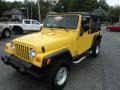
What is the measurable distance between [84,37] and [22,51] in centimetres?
240

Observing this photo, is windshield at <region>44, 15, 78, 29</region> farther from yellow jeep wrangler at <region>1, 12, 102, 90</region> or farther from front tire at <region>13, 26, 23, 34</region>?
front tire at <region>13, 26, 23, 34</region>

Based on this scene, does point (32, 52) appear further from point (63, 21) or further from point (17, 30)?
point (17, 30)

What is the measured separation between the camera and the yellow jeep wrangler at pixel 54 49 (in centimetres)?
485

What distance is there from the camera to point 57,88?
5141 mm

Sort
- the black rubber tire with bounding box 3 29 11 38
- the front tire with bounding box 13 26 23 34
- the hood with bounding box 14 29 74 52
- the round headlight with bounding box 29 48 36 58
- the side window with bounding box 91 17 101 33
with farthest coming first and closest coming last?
the front tire with bounding box 13 26 23 34 → the black rubber tire with bounding box 3 29 11 38 → the side window with bounding box 91 17 101 33 → the hood with bounding box 14 29 74 52 → the round headlight with bounding box 29 48 36 58

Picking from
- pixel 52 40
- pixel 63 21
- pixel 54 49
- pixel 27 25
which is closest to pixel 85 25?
pixel 63 21

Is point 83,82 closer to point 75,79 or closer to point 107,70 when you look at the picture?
point 75,79

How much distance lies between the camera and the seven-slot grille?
507cm

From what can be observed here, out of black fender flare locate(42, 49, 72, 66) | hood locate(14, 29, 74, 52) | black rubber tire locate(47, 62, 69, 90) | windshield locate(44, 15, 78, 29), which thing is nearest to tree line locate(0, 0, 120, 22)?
windshield locate(44, 15, 78, 29)

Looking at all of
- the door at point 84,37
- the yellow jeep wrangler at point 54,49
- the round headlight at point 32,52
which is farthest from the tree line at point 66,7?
the round headlight at point 32,52

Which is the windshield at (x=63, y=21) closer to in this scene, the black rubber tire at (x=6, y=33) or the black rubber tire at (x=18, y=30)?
the black rubber tire at (x=6, y=33)

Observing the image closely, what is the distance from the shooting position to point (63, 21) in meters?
6.54

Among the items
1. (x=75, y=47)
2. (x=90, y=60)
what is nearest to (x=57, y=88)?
(x=75, y=47)

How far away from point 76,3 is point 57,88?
190 feet
